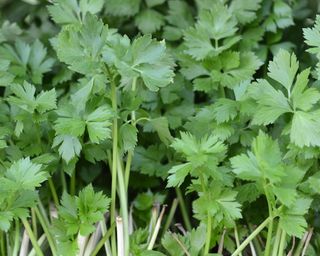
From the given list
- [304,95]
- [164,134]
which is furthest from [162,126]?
[304,95]

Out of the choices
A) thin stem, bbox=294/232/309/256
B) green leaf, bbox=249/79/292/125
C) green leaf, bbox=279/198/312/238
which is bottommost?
thin stem, bbox=294/232/309/256

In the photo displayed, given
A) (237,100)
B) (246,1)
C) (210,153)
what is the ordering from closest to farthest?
1. (210,153)
2. (237,100)
3. (246,1)

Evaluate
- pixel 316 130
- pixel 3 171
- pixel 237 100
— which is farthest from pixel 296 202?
pixel 3 171

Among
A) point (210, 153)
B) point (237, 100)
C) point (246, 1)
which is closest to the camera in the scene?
point (210, 153)

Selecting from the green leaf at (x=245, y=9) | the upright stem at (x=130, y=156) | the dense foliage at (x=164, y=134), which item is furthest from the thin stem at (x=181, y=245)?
the green leaf at (x=245, y=9)

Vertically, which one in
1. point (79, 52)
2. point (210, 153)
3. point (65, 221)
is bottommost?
point (65, 221)

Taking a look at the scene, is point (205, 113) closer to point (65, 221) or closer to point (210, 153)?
point (210, 153)

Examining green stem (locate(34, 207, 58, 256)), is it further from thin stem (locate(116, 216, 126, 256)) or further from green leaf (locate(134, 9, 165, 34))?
green leaf (locate(134, 9, 165, 34))

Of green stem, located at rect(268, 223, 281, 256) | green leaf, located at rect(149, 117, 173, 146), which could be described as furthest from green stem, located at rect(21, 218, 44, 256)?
Result: green stem, located at rect(268, 223, 281, 256)

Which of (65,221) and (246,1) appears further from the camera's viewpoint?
(246,1)
